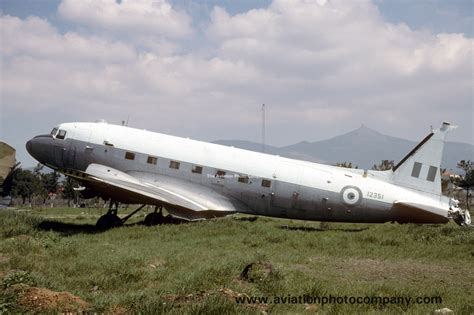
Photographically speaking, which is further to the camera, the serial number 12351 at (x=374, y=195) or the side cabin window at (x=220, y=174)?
the side cabin window at (x=220, y=174)

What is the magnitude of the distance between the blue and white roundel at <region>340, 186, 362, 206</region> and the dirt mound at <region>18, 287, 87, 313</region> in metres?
16.3

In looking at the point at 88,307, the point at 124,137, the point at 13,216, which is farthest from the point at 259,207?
the point at 88,307

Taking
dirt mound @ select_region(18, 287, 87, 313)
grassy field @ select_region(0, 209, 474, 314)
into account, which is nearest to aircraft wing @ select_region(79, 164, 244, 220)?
grassy field @ select_region(0, 209, 474, 314)

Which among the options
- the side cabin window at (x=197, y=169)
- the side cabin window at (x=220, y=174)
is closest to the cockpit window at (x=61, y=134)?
the side cabin window at (x=197, y=169)

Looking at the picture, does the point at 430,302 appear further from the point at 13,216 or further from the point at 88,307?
the point at 13,216

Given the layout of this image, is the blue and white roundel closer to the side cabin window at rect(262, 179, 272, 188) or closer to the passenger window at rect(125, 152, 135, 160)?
the side cabin window at rect(262, 179, 272, 188)

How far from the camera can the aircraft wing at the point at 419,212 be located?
20.9m

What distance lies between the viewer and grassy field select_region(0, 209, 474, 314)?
8133mm

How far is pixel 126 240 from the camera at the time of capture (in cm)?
1930

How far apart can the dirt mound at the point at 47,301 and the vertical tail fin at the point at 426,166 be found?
17832 mm

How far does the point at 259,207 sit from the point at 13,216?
43.1ft

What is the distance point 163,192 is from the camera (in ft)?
77.5

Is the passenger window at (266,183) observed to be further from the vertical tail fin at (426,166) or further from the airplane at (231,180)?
the vertical tail fin at (426,166)

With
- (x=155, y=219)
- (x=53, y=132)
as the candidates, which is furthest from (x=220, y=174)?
(x=53, y=132)
